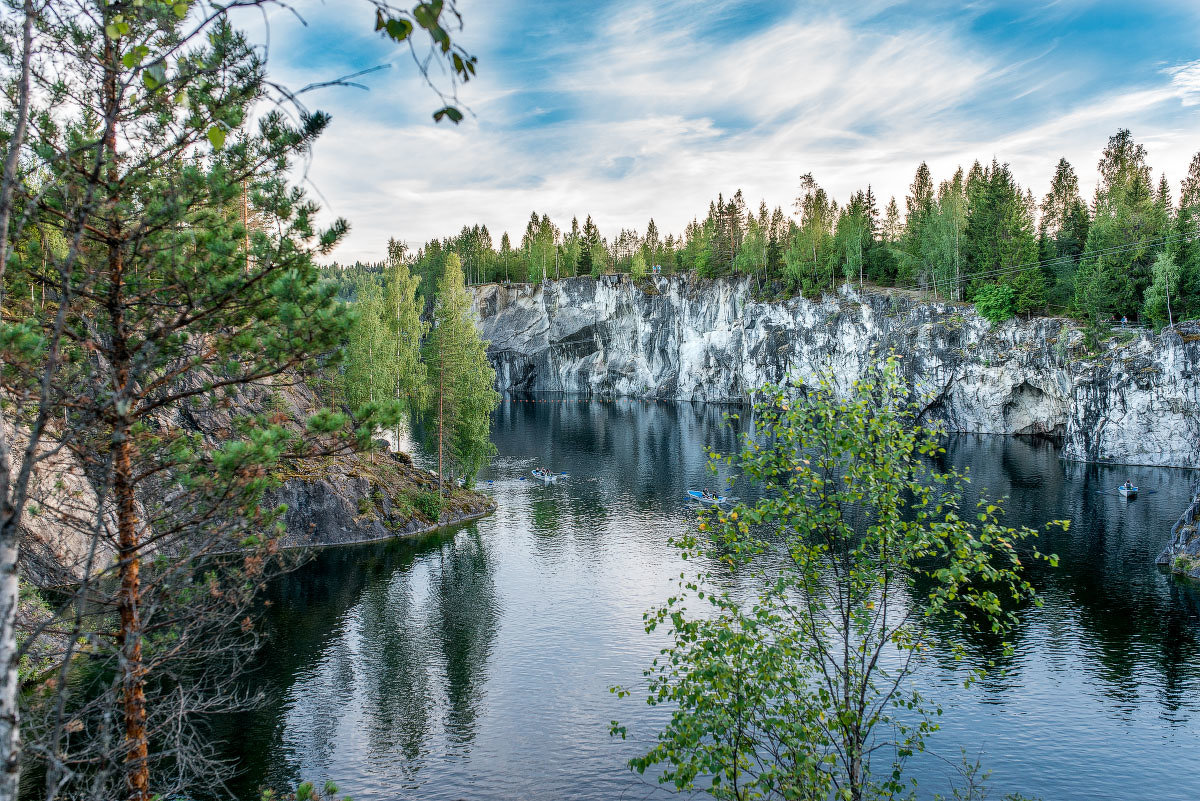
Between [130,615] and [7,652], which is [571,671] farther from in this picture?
[7,652]

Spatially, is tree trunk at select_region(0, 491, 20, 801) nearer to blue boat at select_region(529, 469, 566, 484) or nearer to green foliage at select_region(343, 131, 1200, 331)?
blue boat at select_region(529, 469, 566, 484)

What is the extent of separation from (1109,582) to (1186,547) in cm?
658

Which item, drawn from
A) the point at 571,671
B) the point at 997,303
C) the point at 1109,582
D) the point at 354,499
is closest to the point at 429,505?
the point at 354,499

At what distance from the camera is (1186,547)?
39719 millimetres

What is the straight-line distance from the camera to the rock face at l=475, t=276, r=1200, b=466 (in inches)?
2653

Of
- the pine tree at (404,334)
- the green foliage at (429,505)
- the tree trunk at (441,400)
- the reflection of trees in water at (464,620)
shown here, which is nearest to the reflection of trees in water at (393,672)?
the reflection of trees in water at (464,620)

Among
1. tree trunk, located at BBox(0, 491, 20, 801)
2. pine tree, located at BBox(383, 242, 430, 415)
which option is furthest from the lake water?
pine tree, located at BBox(383, 242, 430, 415)

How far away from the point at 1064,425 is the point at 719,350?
194 ft

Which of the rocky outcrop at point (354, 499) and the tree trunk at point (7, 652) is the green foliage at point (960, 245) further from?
the tree trunk at point (7, 652)

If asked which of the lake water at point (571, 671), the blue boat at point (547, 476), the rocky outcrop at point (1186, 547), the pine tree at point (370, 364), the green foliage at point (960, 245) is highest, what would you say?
the green foliage at point (960, 245)

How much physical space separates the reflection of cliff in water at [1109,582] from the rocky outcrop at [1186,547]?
3.22ft

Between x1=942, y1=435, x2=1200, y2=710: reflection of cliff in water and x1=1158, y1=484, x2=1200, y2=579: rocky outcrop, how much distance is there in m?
0.98

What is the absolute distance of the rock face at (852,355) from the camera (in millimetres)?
67375

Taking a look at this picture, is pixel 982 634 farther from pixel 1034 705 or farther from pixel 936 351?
pixel 936 351
